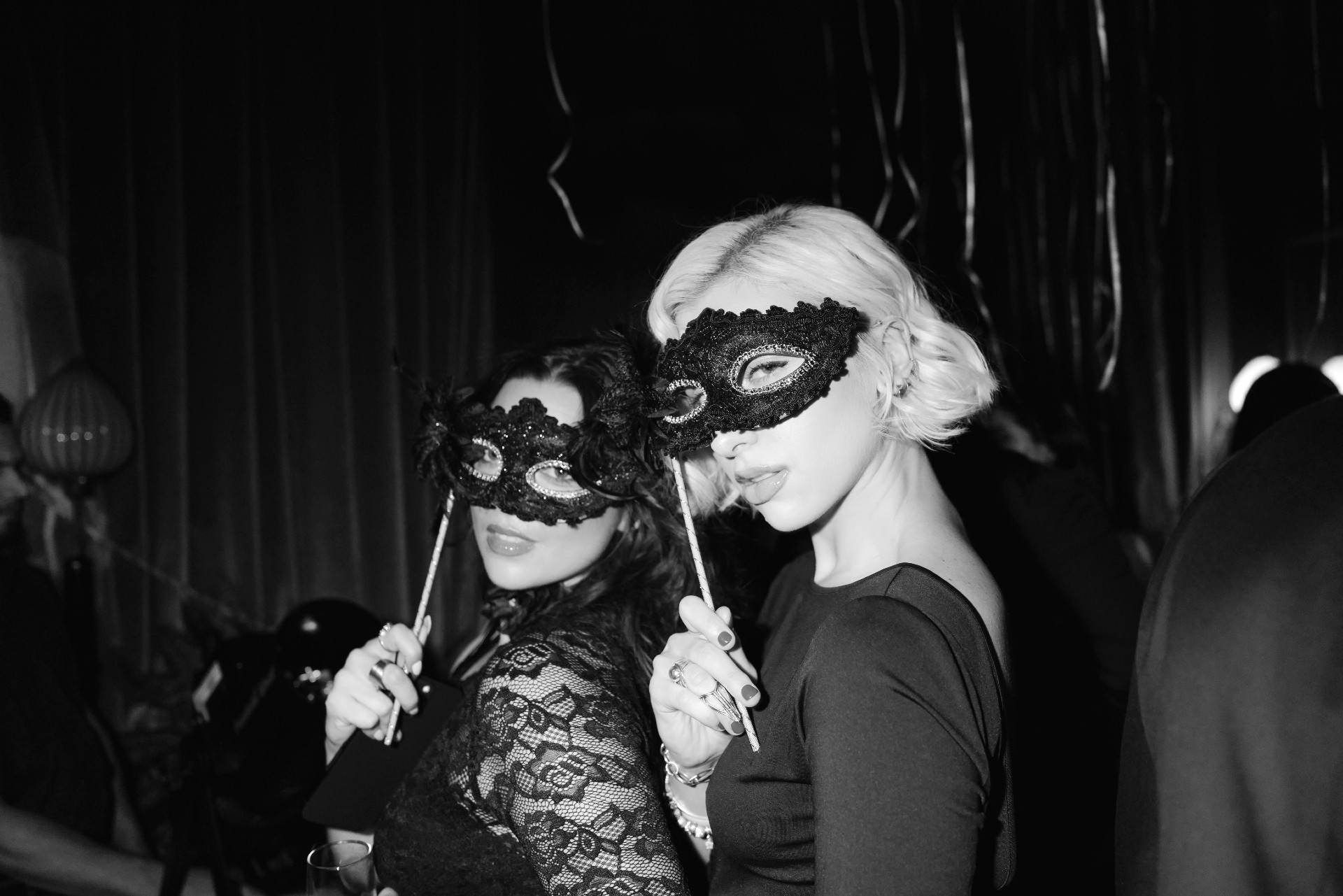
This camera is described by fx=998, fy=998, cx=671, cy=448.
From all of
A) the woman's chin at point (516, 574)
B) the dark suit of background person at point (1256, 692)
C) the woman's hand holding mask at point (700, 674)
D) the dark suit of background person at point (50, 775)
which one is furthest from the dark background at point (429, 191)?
the dark suit of background person at point (1256, 692)

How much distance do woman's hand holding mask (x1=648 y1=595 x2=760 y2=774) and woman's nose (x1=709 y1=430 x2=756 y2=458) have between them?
189 mm

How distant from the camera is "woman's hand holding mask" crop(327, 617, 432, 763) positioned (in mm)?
1457

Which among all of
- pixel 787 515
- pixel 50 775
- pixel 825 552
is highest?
pixel 787 515

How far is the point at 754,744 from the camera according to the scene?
1.09 m

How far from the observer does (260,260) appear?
381cm

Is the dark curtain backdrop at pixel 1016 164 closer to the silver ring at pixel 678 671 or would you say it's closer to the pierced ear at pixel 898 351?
the pierced ear at pixel 898 351

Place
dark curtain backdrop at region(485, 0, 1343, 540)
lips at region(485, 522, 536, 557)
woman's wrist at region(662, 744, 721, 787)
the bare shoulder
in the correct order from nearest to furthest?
the bare shoulder < woman's wrist at region(662, 744, 721, 787) < lips at region(485, 522, 536, 557) < dark curtain backdrop at region(485, 0, 1343, 540)

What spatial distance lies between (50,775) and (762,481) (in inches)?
75.1

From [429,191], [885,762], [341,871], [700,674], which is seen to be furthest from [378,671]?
[429,191]

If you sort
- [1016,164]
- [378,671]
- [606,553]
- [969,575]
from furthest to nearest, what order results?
[1016,164] → [606,553] → [378,671] → [969,575]

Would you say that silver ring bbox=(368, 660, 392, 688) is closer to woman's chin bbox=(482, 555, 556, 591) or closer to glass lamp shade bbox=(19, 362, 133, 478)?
woman's chin bbox=(482, 555, 556, 591)

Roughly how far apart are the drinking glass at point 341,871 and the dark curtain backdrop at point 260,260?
7.67 feet

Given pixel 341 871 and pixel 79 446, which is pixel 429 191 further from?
pixel 341 871

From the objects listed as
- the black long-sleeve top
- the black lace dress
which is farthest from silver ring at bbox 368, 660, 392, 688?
the black long-sleeve top
